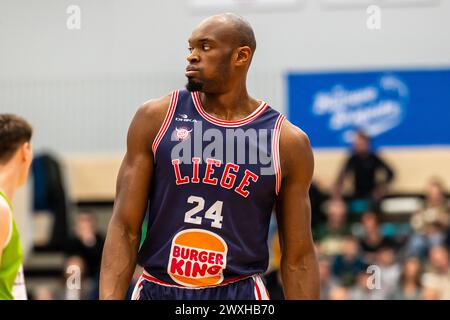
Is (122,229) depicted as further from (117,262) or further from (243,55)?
(243,55)

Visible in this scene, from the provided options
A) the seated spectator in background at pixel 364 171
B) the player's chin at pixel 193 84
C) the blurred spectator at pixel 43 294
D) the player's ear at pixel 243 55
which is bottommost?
the blurred spectator at pixel 43 294

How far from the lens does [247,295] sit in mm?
4562

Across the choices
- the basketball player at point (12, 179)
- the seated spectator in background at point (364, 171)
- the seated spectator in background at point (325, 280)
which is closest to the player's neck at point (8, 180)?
the basketball player at point (12, 179)

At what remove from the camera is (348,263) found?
11.0 metres

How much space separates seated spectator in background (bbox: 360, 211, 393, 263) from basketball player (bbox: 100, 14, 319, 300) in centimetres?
671

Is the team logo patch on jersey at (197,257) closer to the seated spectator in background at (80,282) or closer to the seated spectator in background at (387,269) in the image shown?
the seated spectator in background at (387,269)

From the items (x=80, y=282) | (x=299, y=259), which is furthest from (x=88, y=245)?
(x=299, y=259)

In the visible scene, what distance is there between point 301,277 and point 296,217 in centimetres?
30

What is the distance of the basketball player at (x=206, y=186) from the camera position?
4.45 meters

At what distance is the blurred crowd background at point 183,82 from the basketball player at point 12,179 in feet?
23.2

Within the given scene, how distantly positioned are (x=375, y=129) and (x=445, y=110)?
3.28 ft

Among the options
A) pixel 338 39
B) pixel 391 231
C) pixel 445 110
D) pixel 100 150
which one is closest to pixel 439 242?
pixel 391 231
